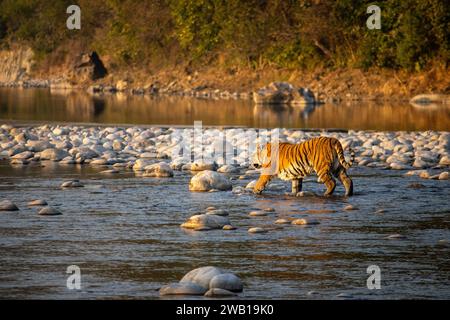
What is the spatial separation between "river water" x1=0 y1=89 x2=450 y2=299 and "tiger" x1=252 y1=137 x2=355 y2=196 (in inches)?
8.1

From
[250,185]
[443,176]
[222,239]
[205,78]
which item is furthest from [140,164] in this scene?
[205,78]

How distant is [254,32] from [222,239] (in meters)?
37.6

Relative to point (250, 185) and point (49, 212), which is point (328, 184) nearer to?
point (250, 185)

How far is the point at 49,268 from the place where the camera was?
9.38 m

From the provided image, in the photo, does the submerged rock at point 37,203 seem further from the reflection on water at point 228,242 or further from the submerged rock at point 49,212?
the submerged rock at point 49,212

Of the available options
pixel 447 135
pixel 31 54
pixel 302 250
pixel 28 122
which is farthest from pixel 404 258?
pixel 31 54

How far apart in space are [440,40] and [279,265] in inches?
1180

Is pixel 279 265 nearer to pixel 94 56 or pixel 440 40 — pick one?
pixel 440 40

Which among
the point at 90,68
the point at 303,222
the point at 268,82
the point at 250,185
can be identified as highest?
the point at 90,68

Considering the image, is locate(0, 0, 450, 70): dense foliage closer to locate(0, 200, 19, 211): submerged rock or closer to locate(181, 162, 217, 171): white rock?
locate(181, 162, 217, 171): white rock

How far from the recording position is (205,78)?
171ft

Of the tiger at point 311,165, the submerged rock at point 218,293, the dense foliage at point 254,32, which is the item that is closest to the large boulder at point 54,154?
the tiger at point 311,165

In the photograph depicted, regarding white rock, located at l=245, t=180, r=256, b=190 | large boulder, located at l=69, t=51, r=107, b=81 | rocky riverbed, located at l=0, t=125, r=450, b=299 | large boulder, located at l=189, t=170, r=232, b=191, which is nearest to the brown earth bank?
large boulder, located at l=69, t=51, r=107, b=81

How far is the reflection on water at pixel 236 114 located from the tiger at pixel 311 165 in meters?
11.1
